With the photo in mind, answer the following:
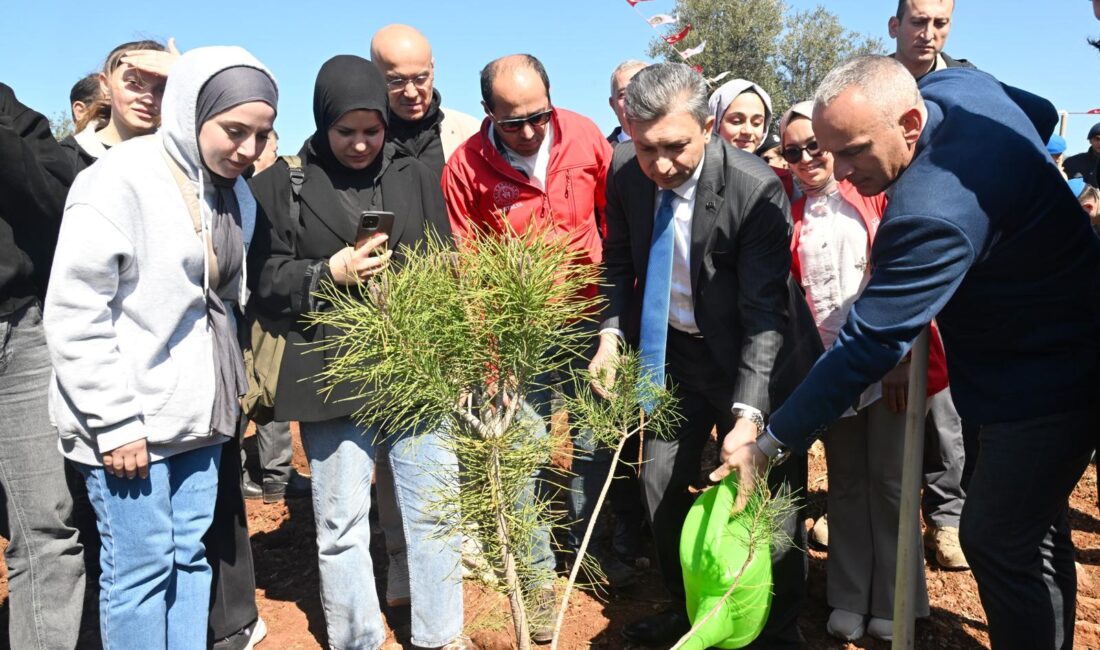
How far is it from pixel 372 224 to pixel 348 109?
16.2 inches

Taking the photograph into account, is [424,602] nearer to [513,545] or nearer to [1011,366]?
[513,545]

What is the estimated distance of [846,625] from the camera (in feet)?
10.5

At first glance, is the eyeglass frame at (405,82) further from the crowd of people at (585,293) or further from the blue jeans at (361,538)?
Result: the blue jeans at (361,538)

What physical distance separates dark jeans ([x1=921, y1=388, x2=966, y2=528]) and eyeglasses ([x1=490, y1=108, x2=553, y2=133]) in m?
2.09

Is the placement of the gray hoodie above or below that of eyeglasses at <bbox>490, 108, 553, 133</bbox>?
below

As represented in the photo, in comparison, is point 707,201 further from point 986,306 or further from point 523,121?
point 986,306

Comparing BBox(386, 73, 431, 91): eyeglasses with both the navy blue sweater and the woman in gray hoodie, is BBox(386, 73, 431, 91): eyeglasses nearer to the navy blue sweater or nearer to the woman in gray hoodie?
the woman in gray hoodie

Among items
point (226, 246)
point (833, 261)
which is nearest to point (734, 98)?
point (833, 261)

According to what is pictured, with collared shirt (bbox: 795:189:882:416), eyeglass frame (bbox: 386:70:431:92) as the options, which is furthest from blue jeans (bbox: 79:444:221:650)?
collared shirt (bbox: 795:189:882:416)

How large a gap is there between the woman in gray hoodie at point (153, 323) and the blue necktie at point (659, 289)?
A: 1.32 metres

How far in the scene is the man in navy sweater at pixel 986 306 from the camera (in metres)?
2.10

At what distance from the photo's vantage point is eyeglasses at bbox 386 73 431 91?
385cm

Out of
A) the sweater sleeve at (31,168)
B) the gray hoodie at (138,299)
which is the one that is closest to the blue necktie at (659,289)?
the gray hoodie at (138,299)

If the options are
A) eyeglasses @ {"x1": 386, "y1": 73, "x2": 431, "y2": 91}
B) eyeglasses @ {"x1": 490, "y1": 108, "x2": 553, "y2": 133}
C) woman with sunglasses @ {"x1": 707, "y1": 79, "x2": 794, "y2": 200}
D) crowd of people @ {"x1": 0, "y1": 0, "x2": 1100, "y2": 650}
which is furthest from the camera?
woman with sunglasses @ {"x1": 707, "y1": 79, "x2": 794, "y2": 200}
